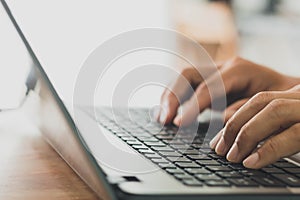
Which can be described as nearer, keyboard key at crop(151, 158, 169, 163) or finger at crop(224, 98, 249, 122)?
keyboard key at crop(151, 158, 169, 163)

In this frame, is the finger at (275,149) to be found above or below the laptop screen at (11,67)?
above

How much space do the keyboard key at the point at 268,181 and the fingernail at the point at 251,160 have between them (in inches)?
1.3

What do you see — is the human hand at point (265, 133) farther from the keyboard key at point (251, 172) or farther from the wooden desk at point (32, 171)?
the wooden desk at point (32, 171)

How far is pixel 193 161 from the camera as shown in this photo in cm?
50

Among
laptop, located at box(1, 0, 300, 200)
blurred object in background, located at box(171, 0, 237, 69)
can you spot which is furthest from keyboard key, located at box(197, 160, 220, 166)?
blurred object in background, located at box(171, 0, 237, 69)

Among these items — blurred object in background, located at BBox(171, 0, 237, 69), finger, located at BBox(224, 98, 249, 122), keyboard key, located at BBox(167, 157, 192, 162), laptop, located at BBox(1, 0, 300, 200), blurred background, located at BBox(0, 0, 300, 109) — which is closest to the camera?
laptop, located at BBox(1, 0, 300, 200)

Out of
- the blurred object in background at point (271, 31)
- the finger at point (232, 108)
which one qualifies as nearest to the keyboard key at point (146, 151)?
the finger at point (232, 108)

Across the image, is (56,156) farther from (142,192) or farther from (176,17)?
(176,17)

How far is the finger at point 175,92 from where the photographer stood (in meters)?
0.76

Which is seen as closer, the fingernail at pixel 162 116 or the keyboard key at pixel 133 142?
the keyboard key at pixel 133 142

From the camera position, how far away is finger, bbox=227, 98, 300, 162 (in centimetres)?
50

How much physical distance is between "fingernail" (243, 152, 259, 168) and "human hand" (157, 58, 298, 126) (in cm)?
27

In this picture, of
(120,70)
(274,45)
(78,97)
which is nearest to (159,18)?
(274,45)

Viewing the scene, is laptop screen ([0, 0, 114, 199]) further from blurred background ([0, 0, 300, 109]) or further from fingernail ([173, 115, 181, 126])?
blurred background ([0, 0, 300, 109])
